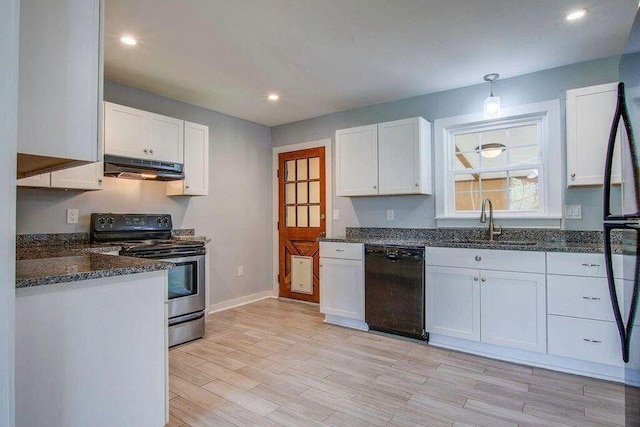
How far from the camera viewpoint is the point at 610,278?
157 centimetres

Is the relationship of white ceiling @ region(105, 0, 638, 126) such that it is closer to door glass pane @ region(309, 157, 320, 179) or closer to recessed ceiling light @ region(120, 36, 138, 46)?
recessed ceiling light @ region(120, 36, 138, 46)

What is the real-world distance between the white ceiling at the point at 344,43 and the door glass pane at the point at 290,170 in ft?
4.25

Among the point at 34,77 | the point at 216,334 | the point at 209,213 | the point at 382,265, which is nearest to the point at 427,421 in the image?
the point at 382,265

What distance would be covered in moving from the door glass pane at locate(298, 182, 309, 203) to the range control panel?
173 centimetres

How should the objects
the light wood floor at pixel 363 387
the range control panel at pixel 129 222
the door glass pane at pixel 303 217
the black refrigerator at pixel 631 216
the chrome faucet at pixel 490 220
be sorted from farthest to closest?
the door glass pane at pixel 303 217 < the chrome faucet at pixel 490 220 < the range control panel at pixel 129 222 < the light wood floor at pixel 363 387 < the black refrigerator at pixel 631 216

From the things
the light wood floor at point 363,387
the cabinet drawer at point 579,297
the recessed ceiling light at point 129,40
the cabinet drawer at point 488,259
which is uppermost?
the recessed ceiling light at point 129,40

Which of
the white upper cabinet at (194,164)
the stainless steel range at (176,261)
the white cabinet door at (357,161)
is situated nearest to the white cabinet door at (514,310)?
the white cabinet door at (357,161)

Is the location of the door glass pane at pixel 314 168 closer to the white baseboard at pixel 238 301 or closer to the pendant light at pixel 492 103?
the white baseboard at pixel 238 301

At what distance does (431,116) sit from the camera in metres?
3.67

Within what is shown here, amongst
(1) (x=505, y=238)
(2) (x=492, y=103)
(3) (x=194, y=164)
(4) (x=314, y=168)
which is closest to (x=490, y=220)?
(1) (x=505, y=238)

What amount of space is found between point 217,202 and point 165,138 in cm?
108

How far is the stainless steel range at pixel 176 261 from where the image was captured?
9.88 ft

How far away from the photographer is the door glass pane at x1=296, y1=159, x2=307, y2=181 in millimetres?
4688

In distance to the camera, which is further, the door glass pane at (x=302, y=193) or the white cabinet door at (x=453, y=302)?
the door glass pane at (x=302, y=193)
